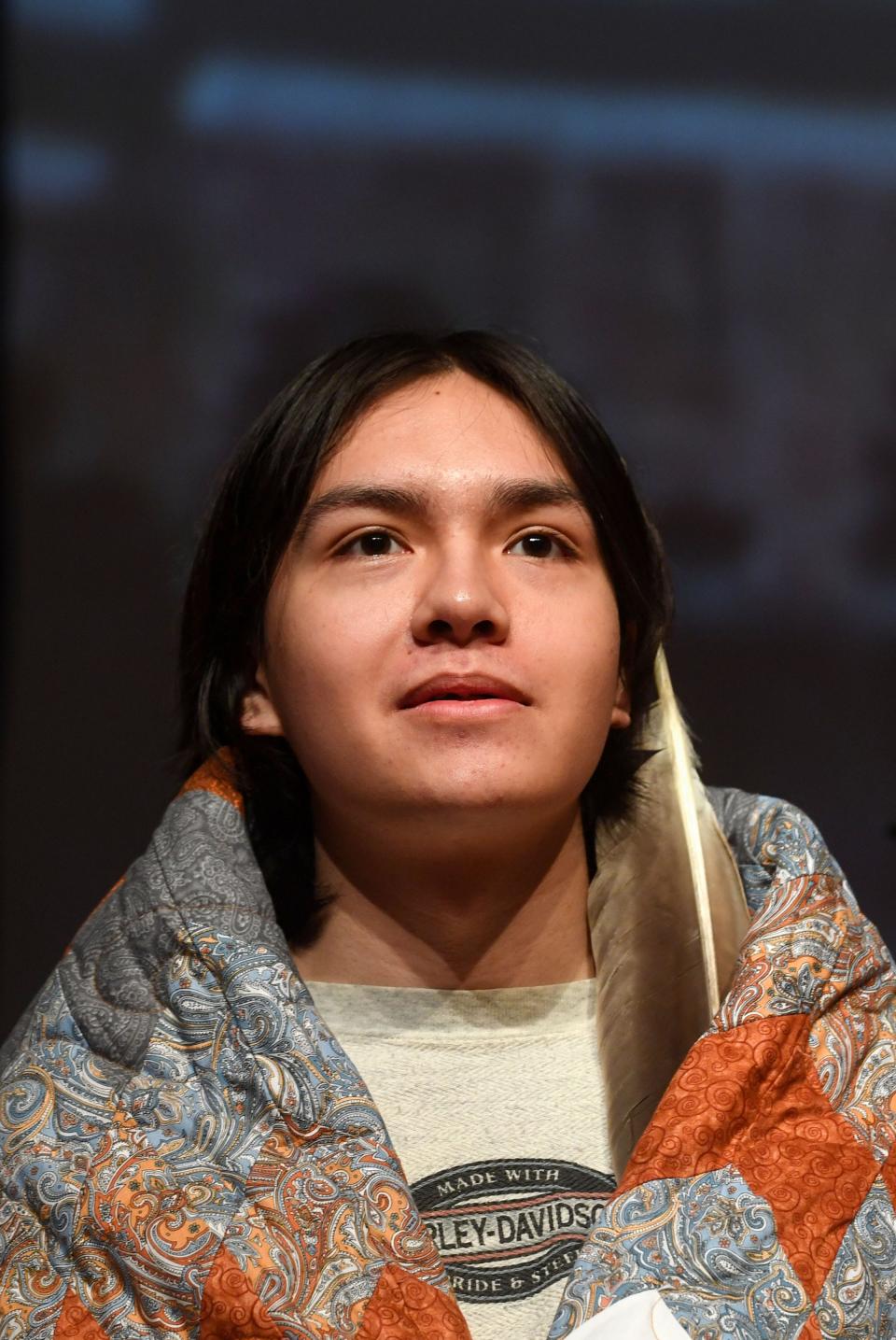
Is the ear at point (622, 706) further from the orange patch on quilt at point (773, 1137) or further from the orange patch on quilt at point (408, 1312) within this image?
the orange patch on quilt at point (408, 1312)

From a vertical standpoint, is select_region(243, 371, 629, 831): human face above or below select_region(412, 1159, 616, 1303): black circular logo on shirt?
above

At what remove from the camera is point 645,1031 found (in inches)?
51.3

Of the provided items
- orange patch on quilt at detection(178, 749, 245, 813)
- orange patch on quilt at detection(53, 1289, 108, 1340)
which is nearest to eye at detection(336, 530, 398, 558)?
orange patch on quilt at detection(178, 749, 245, 813)

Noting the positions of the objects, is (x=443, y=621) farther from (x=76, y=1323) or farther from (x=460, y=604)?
(x=76, y=1323)

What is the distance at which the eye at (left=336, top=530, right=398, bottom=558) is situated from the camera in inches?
50.8

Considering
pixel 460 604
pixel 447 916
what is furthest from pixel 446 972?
pixel 460 604

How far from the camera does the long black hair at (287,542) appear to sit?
135 cm

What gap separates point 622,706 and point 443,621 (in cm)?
28

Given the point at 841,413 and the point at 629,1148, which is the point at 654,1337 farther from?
the point at 841,413

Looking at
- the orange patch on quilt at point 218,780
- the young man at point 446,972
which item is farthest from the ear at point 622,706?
the orange patch on quilt at point 218,780

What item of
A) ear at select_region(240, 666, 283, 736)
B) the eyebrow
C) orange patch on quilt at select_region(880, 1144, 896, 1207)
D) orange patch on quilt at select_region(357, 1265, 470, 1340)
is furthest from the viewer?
ear at select_region(240, 666, 283, 736)

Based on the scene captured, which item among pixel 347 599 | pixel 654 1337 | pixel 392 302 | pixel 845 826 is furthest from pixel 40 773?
pixel 654 1337

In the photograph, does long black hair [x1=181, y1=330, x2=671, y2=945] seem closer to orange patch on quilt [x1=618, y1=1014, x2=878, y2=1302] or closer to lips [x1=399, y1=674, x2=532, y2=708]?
lips [x1=399, y1=674, x2=532, y2=708]

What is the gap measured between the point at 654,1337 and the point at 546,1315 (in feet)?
0.55
